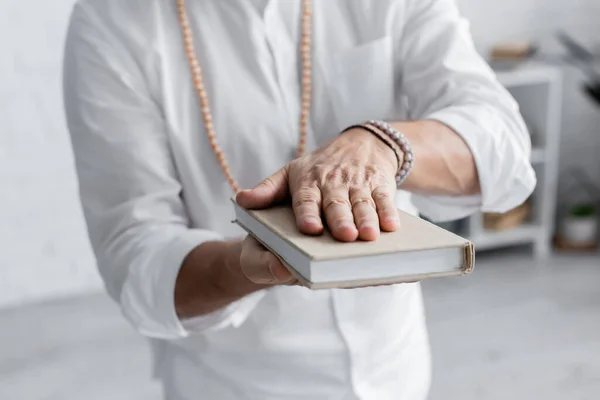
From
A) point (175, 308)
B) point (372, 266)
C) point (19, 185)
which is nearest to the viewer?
point (372, 266)

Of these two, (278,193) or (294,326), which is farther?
(294,326)

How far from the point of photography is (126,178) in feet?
3.13

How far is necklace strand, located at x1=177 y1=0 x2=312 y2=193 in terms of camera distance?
38.9 inches

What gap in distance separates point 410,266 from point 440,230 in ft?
0.18

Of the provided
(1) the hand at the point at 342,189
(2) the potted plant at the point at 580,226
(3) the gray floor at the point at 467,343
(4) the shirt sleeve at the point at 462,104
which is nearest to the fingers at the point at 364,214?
(1) the hand at the point at 342,189

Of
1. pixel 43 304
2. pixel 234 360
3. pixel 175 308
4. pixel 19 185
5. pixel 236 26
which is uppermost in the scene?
pixel 236 26

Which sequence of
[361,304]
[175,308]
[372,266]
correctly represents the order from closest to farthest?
[372,266]
[175,308]
[361,304]

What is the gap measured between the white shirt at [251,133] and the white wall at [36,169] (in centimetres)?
211

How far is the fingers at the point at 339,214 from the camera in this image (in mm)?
641

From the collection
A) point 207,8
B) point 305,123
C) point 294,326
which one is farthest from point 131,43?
point 294,326

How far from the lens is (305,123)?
998 mm

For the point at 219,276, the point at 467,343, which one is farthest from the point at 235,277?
the point at 467,343

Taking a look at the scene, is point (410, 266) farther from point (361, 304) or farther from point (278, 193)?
point (361, 304)

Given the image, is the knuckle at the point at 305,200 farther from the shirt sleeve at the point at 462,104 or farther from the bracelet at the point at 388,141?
the shirt sleeve at the point at 462,104
